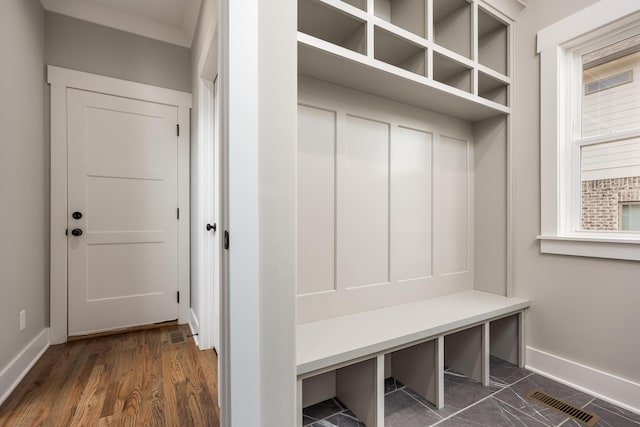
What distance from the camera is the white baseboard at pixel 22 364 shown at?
164 cm

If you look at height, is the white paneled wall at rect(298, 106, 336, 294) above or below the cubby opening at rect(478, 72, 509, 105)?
below

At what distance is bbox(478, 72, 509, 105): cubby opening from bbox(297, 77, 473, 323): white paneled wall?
0.75 ft

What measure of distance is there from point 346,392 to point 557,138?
1.84 m

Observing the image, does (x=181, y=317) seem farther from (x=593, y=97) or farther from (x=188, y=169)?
(x=593, y=97)

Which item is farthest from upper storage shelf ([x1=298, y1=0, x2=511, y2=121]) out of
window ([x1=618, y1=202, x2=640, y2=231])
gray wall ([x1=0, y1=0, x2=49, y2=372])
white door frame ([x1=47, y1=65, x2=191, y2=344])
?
white door frame ([x1=47, y1=65, x2=191, y2=344])

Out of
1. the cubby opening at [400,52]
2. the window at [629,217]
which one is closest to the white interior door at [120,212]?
the cubby opening at [400,52]

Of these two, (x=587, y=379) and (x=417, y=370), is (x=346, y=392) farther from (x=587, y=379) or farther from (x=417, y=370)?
(x=587, y=379)

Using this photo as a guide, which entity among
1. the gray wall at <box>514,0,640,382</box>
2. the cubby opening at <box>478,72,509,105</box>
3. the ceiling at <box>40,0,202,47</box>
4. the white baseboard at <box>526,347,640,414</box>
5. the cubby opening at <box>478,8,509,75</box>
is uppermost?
the ceiling at <box>40,0,202,47</box>

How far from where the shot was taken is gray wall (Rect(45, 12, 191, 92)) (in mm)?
2371

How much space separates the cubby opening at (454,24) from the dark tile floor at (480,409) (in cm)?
191

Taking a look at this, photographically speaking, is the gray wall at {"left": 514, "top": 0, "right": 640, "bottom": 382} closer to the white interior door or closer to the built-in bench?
the built-in bench

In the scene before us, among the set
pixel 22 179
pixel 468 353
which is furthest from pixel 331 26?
pixel 22 179

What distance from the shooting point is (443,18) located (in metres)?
1.97

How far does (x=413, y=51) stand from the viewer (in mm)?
1661
